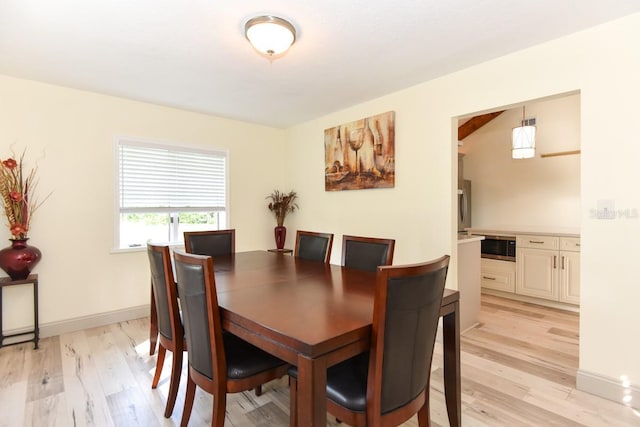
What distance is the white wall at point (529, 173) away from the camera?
4.38 m

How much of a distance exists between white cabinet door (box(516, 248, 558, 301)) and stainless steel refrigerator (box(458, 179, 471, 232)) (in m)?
1.03

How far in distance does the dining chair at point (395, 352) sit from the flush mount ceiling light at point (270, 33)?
164 cm

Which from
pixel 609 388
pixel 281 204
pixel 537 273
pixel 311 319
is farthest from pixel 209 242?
pixel 537 273

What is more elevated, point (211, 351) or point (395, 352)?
point (395, 352)

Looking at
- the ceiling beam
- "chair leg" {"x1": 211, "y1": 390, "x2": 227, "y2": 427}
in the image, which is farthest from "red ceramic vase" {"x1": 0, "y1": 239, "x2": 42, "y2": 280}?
the ceiling beam

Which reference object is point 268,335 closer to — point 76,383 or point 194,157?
point 76,383

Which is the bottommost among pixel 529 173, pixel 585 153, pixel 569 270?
pixel 569 270

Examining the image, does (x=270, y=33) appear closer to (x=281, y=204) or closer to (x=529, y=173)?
(x=281, y=204)

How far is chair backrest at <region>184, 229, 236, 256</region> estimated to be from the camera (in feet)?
9.53

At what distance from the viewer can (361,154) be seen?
3.70m

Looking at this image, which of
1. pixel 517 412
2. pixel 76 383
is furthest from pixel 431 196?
pixel 76 383

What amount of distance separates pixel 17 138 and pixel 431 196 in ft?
12.5

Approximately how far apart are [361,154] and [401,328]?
2719 mm

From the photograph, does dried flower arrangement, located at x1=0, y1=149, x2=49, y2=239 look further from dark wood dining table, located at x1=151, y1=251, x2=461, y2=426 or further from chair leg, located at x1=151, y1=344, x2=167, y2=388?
dark wood dining table, located at x1=151, y1=251, x2=461, y2=426
